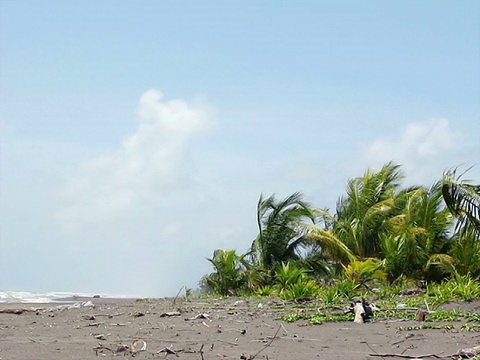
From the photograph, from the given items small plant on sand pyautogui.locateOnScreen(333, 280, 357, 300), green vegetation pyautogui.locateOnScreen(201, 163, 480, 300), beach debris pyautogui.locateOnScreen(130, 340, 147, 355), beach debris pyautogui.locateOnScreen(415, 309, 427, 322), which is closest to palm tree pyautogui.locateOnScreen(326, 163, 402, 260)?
green vegetation pyautogui.locateOnScreen(201, 163, 480, 300)

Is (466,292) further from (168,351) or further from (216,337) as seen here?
(168,351)

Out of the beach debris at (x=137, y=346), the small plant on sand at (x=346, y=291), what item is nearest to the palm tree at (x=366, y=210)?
the small plant on sand at (x=346, y=291)

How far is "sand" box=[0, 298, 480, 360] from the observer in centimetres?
913

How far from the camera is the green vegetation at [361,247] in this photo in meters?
20.3

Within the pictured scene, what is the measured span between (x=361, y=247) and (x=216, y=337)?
46.1 ft

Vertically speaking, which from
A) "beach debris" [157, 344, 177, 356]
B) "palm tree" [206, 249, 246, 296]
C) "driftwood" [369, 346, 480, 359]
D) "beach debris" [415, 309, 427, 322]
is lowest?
"driftwood" [369, 346, 480, 359]

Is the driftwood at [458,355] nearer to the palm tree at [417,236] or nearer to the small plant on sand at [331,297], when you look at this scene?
the small plant on sand at [331,297]

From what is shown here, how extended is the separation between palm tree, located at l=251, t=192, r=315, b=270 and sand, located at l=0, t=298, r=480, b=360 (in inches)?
416

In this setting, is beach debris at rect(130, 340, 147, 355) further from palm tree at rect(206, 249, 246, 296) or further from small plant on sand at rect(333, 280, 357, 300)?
palm tree at rect(206, 249, 246, 296)

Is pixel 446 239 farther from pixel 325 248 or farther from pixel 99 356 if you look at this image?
pixel 99 356

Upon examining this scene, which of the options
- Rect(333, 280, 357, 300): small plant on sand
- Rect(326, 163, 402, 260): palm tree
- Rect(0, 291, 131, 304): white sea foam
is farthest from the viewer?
Rect(0, 291, 131, 304): white sea foam

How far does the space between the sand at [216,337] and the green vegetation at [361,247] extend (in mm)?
5835

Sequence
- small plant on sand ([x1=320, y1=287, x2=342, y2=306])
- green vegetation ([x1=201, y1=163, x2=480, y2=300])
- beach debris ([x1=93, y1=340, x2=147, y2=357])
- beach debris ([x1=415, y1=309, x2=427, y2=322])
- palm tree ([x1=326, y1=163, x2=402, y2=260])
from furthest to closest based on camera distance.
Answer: palm tree ([x1=326, y1=163, x2=402, y2=260]), green vegetation ([x1=201, y1=163, x2=480, y2=300]), small plant on sand ([x1=320, y1=287, x2=342, y2=306]), beach debris ([x1=415, y1=309, x2=427, y2=322]), beach debris ([x1=93, y1=340, x2=147, y2=357])

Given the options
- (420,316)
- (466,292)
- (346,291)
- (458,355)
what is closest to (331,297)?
(346,291)
